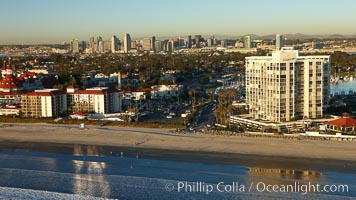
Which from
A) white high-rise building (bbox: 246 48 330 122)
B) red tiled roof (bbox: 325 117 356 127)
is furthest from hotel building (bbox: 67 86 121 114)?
red tiled roof (bbox: 325 117 356 127)

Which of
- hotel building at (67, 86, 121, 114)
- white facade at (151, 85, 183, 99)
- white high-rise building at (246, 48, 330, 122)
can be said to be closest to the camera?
white high-rise building at (246, 48, 330, 122)

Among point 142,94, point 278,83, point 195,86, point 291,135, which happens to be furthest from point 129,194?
point 195,86

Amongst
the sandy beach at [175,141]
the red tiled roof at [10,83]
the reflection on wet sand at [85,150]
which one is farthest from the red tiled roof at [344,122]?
the red tiled roof at [10,83]

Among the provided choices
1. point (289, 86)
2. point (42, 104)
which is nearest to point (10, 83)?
point (42, 104)

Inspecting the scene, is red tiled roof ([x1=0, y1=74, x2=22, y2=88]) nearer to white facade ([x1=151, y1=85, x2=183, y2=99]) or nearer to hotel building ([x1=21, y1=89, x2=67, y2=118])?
hotel building ([x1=21, y1=89, x2=67, y2=118])

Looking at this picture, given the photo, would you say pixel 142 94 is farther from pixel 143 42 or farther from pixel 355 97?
pixel 143 42

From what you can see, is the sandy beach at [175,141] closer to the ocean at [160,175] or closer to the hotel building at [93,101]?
the ocean at [160,175]
